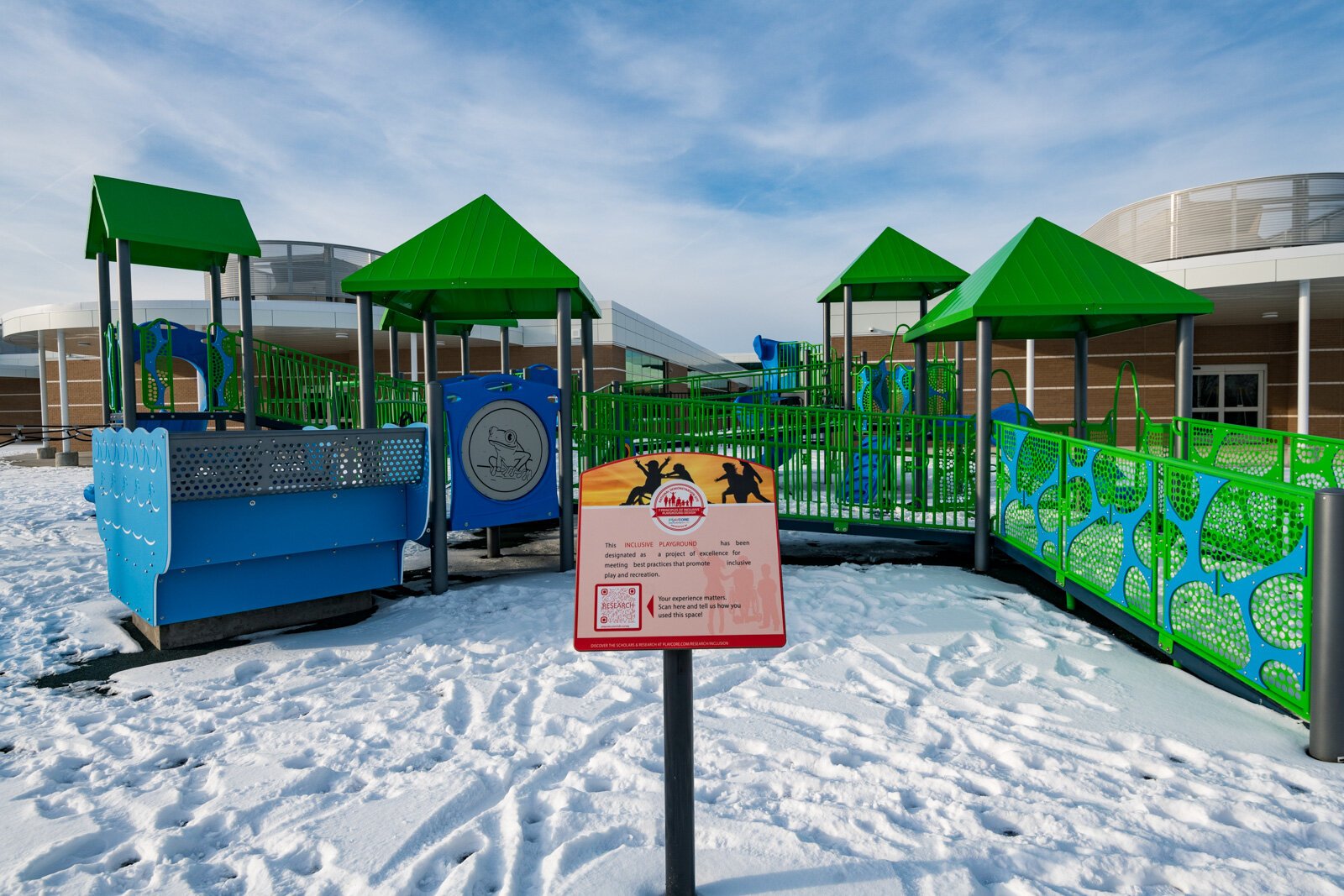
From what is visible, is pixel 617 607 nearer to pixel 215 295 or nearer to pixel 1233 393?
pixel 215 295

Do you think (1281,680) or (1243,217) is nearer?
(1281,680)

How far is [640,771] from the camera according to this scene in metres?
3.29

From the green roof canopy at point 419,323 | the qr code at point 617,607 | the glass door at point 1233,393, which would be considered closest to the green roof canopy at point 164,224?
the green roof canopy at point 419,323

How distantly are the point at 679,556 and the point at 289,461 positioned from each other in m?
4.34

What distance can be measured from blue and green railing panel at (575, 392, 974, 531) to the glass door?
17.0 metres

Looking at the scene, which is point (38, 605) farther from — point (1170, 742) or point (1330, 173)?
point (1330, 173)

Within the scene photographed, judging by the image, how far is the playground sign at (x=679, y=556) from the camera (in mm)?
2170

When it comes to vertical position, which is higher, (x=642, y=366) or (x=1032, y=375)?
(x=642, y=366)

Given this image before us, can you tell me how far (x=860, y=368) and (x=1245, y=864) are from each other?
1085cm

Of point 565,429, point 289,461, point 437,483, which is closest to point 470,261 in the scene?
point 565,429

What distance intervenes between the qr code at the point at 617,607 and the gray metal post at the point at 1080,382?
Result: 27.7 ft

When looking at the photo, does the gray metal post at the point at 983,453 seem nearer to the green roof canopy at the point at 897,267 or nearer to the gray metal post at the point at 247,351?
the green roof canopy at the point at 897,267

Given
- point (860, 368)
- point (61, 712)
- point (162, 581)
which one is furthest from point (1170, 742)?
point (860, 368)

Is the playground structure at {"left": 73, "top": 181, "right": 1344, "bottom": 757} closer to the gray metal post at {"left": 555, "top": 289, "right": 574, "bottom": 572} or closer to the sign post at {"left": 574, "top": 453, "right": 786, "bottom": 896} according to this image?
the gray metal post at {"left": 555, "top": 289, "right": 574, "bottom": 572}
